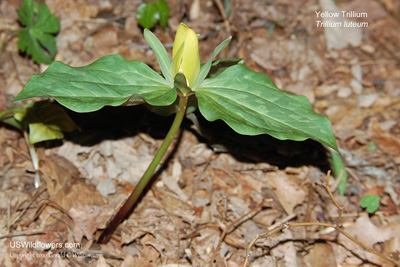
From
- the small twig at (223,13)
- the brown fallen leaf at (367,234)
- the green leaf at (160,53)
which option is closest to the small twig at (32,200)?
the green leaf at (160,53)

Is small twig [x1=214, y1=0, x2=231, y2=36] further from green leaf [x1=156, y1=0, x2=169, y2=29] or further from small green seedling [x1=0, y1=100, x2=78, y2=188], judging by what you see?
small green seedling [x1=0, y1=100, x2=78, y2=188]

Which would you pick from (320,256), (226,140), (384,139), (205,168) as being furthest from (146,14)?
(320,256)

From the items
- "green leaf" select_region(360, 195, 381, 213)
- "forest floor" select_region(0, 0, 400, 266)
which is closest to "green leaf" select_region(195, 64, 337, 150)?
"forest floor" select_region(0, 0, 400, 266)

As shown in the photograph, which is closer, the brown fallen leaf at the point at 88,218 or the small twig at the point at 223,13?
the brown fallen leaf at the point at 88,218

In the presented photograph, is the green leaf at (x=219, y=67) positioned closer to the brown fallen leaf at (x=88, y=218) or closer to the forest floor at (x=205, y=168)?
the forest floor at (x=205, y=168)

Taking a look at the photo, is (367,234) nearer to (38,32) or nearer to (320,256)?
(320,256)
